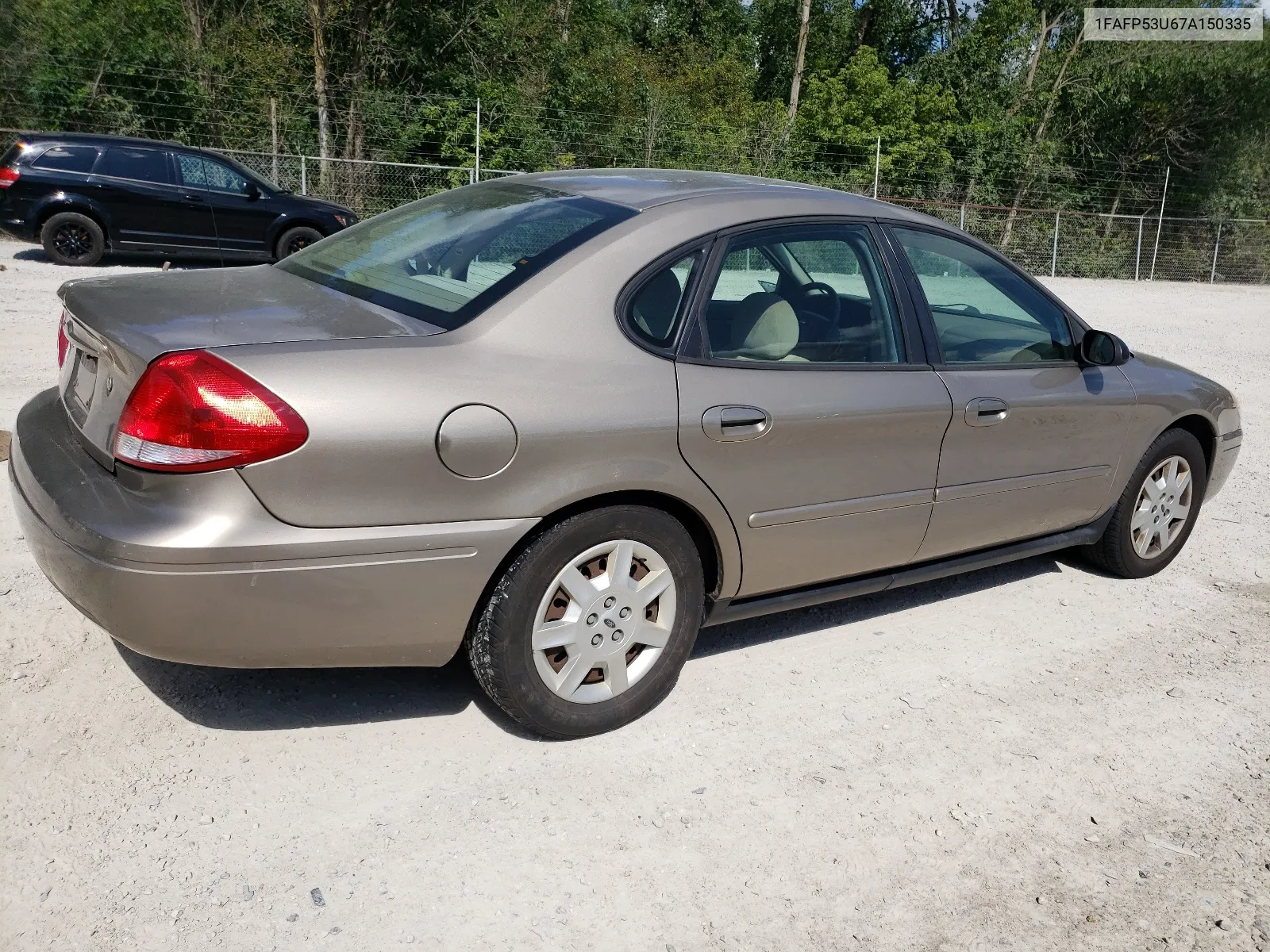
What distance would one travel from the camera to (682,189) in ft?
12.8

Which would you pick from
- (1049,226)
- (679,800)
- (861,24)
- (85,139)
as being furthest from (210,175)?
(861,24)

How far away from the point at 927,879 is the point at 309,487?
1.88m

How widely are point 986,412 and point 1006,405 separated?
0.12 metres

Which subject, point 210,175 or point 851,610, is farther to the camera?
point 210,175

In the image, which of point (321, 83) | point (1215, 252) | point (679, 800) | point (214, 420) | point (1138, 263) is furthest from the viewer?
point (1215, 252)

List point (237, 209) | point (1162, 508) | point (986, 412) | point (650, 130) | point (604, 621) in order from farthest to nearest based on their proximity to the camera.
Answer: point (650, 130) → point (237, 209) → point (1162, 508) → point (986, 412) → point (604, 621)

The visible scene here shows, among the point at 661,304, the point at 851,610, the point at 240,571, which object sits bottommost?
the point at 851,610

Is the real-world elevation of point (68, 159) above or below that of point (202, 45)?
below

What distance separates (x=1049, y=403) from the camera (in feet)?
14.5

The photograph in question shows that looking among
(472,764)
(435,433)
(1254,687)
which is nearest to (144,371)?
(435,433)

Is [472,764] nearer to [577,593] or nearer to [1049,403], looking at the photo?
[577,593]

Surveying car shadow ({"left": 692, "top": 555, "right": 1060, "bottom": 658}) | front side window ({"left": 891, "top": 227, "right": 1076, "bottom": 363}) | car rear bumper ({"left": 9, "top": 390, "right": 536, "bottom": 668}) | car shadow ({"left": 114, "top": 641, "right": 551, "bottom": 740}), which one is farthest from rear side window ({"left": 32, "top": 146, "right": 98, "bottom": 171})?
A: front side window ({"left": 891, "top": 227, "right": 1076, "bottom": 363})

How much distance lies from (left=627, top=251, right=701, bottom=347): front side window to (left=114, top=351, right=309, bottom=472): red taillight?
1.07 meters

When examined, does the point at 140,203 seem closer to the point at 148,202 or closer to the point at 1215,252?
the point at 148,202
